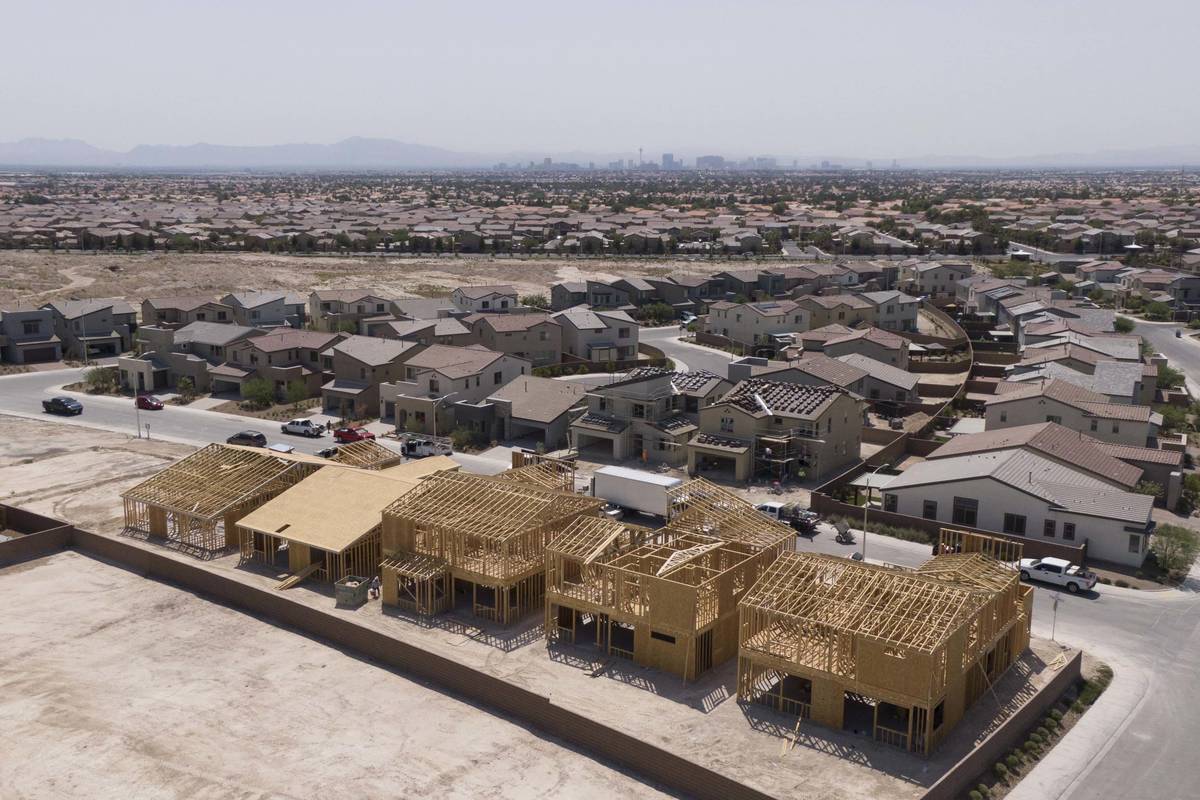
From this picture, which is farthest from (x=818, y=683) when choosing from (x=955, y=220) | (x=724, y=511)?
(x=955, y=220)

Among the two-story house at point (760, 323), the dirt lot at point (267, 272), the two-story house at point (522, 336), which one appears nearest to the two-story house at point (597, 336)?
the two-story house at point (522, 336)

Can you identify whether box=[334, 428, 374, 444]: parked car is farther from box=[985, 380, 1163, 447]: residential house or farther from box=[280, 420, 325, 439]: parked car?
box=[985, 380, 1163, 447]: residential house

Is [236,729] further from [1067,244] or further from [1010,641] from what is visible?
→ [1067,244]

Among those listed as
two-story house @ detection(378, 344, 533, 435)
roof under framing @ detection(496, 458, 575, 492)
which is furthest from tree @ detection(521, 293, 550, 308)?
roof under framing @ detection(496, 458, 575, 492)

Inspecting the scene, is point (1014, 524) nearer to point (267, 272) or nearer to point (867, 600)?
point (867, 600)

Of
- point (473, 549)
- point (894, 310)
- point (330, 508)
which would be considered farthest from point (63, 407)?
point (894, 310)

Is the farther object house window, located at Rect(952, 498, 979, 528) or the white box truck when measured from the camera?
the white box truck

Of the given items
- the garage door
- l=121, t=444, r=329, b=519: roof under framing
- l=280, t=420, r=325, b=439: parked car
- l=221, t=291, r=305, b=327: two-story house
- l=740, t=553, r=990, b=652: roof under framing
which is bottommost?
l=280, t=420, r=325, b=439: parked car
